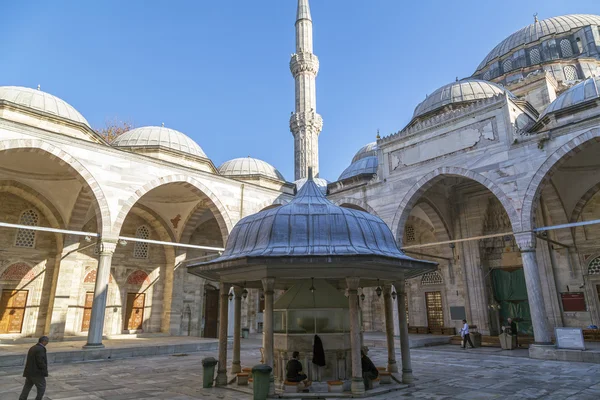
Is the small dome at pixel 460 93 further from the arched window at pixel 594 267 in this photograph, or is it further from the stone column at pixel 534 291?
the stone column at pixel 534 291

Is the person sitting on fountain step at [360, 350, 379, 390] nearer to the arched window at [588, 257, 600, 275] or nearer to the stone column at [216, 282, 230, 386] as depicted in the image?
the stone column at [216, 282, 230, 386]

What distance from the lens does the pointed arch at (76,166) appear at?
401 inches

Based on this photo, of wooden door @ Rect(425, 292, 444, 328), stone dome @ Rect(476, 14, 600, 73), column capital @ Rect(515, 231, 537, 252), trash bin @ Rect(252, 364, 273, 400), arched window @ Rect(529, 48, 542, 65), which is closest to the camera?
trash bin @ Rect(252, 364, 273, 400)

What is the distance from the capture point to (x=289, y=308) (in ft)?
20.4

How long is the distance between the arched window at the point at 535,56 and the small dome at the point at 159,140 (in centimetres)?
1630

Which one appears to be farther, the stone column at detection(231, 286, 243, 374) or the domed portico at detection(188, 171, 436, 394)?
the stone column at detection(231, 286, 243, 374)

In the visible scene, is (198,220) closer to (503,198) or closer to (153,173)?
(153,173)

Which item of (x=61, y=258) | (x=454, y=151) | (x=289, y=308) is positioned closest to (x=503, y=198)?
(x=454, y=151)

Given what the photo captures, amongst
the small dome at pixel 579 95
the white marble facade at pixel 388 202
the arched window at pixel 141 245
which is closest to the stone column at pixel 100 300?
the white marble facade at pixel 388 202

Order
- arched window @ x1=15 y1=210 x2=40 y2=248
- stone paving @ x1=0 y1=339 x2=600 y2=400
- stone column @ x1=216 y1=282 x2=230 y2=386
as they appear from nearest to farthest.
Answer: stone paving @ x1=0 y1=339 x2=600 y2=400 < stone column @ x1=216 y1=282 x2=230 y2=386 < arched window @ x1=15 y1=210 x2=40 y2=248

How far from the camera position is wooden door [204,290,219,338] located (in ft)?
55.9

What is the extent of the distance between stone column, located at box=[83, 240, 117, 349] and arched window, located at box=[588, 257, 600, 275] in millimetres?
14705

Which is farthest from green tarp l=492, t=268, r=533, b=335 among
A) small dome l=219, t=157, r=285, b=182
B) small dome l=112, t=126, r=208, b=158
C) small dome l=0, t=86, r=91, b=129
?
small dome l=0, t=86, r=91, b=129

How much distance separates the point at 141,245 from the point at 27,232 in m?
3.94
